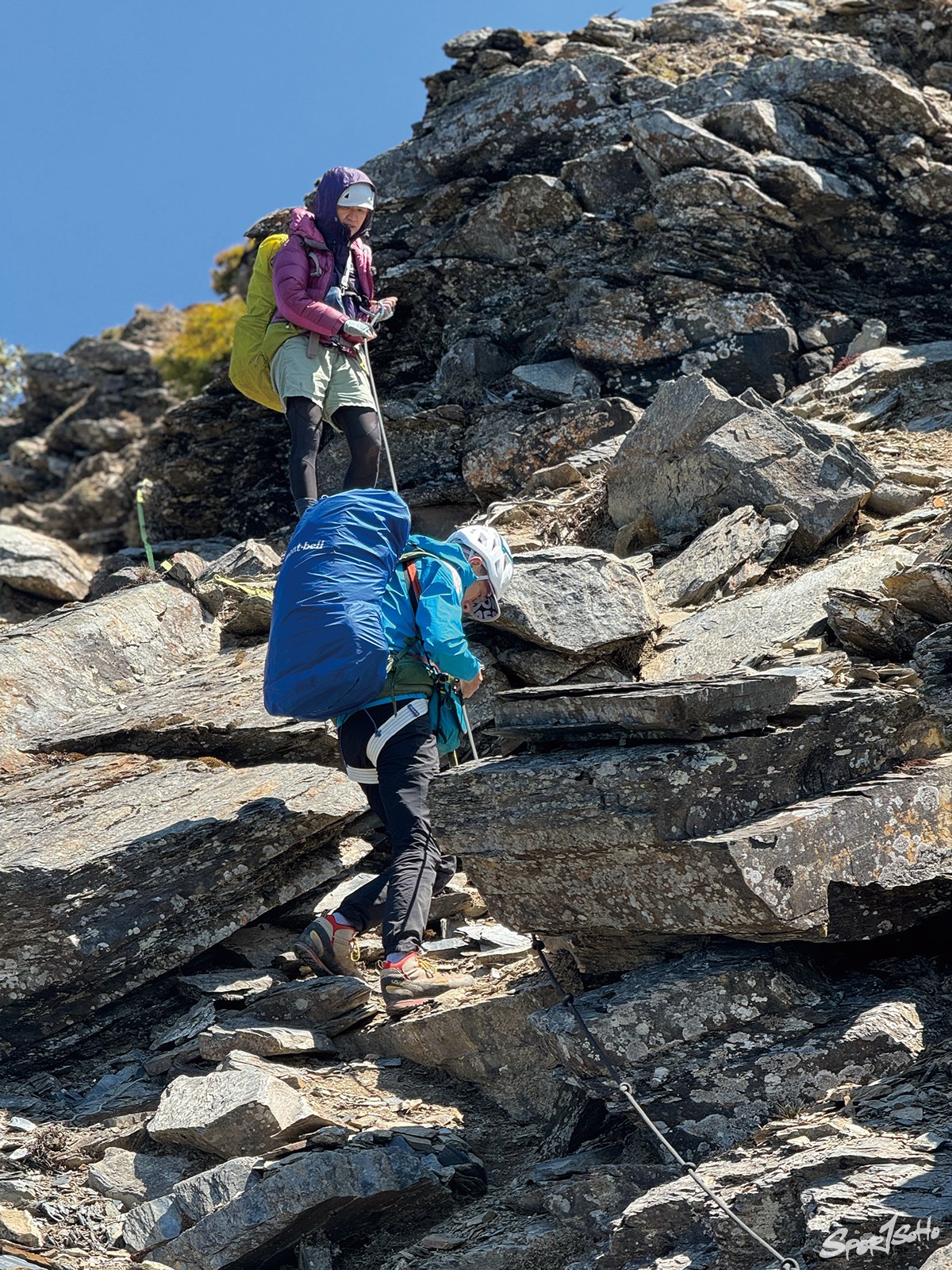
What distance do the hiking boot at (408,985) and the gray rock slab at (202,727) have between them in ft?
8.48

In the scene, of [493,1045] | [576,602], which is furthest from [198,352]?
[493,1045]

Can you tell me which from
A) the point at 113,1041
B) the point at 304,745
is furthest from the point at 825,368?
the point at 113,1041

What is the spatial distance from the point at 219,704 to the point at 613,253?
1008 cm

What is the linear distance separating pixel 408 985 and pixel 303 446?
5.44 m

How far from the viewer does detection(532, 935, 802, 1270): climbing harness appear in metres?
4.83

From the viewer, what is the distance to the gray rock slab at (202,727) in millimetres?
9719

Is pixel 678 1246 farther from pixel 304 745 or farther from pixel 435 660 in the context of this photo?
pixel 304 745

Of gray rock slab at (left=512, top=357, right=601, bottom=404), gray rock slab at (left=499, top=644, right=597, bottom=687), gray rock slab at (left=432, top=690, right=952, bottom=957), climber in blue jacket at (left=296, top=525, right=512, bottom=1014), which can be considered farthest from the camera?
gray rock slab at (left=512, top=357, right=601, bottom=404)

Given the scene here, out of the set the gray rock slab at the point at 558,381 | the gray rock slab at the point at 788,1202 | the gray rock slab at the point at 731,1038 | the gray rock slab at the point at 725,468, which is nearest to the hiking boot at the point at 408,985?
the gray rock slab at the point at 731,1038

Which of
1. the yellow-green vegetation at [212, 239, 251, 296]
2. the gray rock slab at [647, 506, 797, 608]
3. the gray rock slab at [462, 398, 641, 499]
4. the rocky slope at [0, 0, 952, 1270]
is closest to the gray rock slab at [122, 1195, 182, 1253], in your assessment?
the rocky slope at [0, 0, 952, 1270]

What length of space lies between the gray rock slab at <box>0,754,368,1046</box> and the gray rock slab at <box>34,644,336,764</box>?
1.33 feet

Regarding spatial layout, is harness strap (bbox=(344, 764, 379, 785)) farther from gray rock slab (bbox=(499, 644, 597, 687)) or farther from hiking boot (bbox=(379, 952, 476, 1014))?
gray rock slab (bbox=(499, 644, 597, 687))

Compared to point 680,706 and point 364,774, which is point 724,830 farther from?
point 364,774

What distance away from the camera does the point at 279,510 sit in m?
17.8
